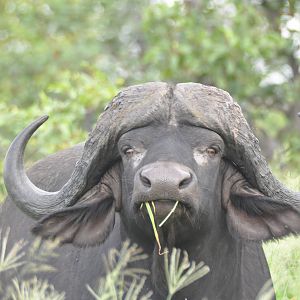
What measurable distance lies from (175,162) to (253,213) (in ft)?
2.48

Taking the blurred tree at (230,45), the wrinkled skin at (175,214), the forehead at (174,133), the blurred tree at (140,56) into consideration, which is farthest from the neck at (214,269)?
the blurred tree at (230,45)

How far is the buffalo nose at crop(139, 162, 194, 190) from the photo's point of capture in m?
4.89

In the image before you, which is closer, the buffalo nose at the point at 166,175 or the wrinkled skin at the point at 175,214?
the buffalo nose at the point at 166,175

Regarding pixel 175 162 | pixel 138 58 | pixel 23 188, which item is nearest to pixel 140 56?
pixel 138 58

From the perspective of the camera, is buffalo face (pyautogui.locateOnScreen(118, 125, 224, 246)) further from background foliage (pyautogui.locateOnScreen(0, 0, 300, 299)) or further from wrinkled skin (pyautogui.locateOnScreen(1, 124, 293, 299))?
background foliage (pyautogui.locateOnScreen(0, 0, 300, 299))

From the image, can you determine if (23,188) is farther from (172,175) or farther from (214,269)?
(172,175)

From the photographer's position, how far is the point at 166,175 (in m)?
4.89

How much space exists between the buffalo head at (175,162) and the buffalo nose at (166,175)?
61 mm

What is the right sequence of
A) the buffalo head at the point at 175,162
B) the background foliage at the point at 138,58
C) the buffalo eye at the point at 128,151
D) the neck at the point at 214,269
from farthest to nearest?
the background foliage at the point at 138,58, the neck at the point at 214,269, the buffalo eye at the point at 128,151, the buffalo head at the point at 175,162

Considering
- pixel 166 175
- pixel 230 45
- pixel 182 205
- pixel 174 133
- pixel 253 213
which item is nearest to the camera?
pixel 166 175

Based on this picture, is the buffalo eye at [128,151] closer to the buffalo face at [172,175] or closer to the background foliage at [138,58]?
the buffalo face at [172,175]

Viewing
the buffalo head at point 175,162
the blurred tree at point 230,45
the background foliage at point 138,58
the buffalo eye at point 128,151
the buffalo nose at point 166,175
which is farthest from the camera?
the blurred tree at point 230,45

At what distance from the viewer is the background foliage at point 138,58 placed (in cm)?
1145

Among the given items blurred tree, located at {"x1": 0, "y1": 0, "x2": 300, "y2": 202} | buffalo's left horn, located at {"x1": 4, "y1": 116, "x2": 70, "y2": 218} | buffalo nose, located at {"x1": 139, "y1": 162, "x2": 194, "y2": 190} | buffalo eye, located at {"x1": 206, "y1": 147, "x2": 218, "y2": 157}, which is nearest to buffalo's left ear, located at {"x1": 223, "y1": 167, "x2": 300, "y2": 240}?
buffalo eye, located at {"x1": 206, "y1": 147, "x2": 218, "y2": 157}
